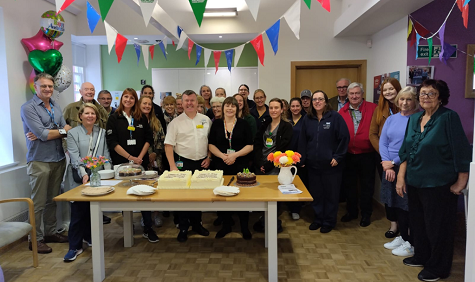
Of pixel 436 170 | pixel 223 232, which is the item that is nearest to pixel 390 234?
pixel 436 170

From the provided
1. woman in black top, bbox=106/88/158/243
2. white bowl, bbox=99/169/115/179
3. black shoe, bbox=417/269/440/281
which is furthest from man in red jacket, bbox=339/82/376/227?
white bowl, bbox=99/169/115/179

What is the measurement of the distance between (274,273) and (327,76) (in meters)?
3.80

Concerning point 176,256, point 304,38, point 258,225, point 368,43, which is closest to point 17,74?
point 176,256

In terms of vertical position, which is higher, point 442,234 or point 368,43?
point 368,43

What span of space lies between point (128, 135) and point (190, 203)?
135 centimetres

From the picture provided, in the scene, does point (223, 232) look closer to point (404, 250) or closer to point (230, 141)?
point (230, 141)

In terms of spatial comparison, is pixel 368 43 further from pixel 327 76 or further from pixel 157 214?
pixel 157 214

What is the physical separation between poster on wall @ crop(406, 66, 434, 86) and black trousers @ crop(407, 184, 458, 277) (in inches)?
67.4

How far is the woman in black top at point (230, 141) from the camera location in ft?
10.3

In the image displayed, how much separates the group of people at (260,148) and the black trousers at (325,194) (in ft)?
0.04

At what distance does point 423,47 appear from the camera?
11.8 ft

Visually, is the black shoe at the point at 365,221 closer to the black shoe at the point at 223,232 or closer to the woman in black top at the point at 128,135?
the black shoe at the point at 223,232

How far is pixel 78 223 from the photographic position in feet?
9.34

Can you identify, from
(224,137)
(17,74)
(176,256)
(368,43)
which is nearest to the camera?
(176,256)
